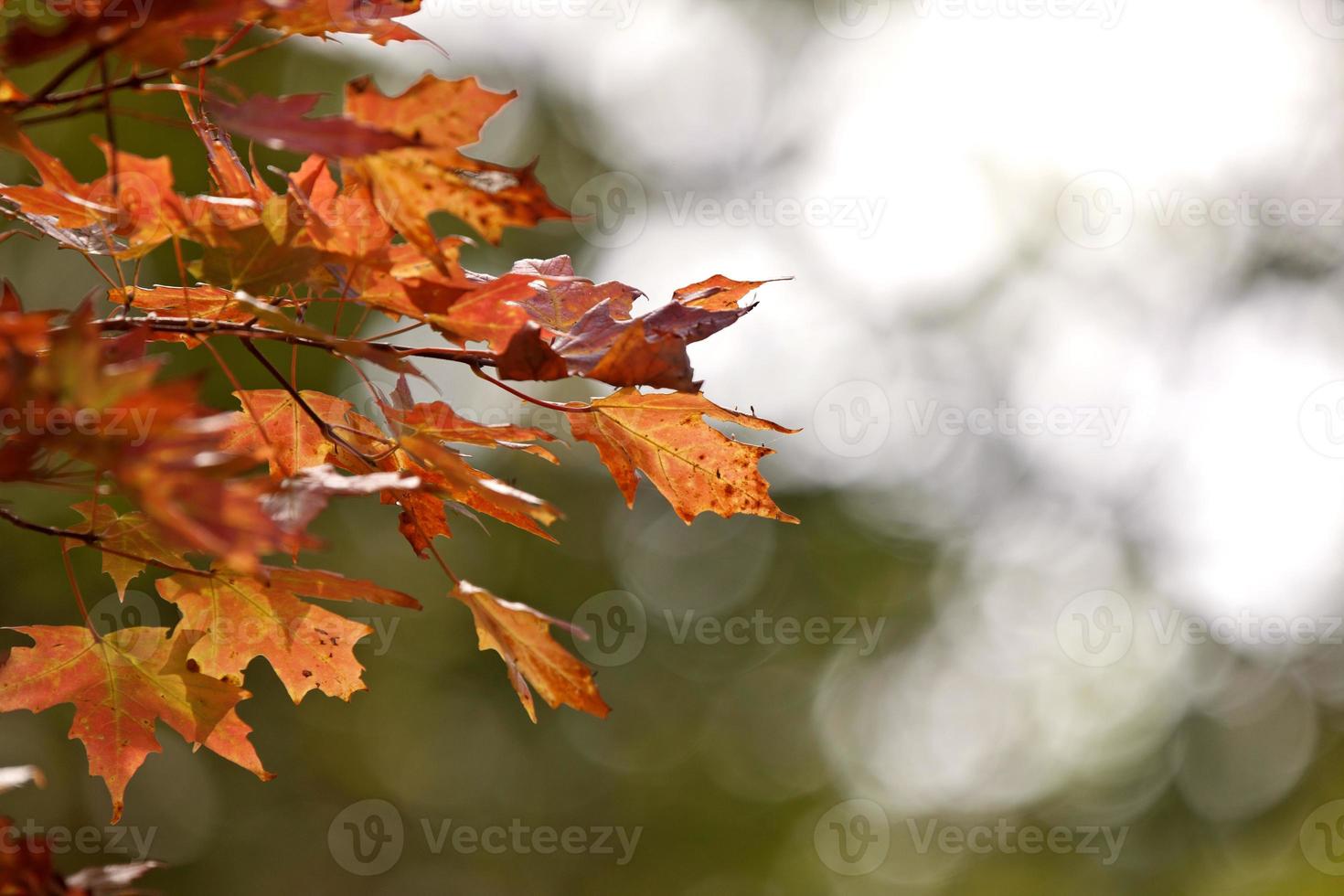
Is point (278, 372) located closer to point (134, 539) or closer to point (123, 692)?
point (134, 539)

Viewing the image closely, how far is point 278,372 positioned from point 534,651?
35cm

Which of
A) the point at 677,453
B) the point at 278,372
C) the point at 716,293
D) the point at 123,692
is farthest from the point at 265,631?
the point at 716,293

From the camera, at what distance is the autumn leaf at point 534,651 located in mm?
937

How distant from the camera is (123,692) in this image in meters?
1.15

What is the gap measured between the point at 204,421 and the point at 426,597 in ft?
23.8

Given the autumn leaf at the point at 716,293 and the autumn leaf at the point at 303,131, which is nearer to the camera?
the autumn leaf at the point at 303,131

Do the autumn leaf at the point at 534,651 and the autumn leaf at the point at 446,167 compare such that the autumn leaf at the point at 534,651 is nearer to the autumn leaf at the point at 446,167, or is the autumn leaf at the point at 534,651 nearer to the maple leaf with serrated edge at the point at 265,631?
the maple leaf with serrated edge at the point at 265,631

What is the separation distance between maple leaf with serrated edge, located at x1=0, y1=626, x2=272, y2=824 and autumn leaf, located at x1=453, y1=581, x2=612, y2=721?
0.94 ft

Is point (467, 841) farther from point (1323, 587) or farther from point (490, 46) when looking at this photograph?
point (1323, 587)

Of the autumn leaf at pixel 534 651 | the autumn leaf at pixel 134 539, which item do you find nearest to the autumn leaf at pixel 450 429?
the autumn leaf at pixel 534 651

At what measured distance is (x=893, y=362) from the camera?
912 cm

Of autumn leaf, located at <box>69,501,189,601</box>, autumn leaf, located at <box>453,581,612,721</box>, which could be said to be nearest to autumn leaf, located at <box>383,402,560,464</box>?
autumn leaf, located at <box>453,581,612,721</box>

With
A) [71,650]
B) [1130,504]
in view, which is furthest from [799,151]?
[71,650]

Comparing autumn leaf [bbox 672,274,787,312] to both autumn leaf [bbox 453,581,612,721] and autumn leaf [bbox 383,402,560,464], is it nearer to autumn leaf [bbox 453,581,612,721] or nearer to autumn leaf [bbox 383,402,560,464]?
autumn leaf [bbox 383,402,560,464]
